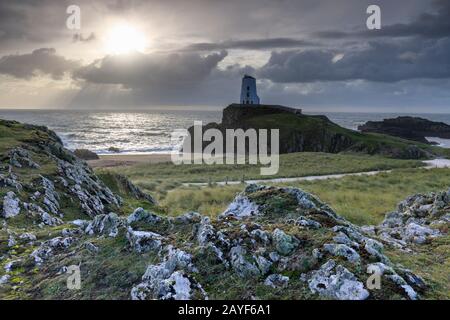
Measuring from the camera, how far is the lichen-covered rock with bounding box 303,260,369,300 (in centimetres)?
593

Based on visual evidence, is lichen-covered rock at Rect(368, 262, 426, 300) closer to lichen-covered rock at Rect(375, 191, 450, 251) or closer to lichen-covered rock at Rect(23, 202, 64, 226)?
lichen-covered rock at Rect(375, 191, 450, 251)

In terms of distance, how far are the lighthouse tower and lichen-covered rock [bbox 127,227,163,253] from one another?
375ft

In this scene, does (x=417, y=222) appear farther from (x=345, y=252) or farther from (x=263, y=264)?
(x=263, y=264)

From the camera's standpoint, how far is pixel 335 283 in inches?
241

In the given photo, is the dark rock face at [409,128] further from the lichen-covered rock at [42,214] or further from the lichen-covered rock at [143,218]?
the lichen-covered rock at [143,218]

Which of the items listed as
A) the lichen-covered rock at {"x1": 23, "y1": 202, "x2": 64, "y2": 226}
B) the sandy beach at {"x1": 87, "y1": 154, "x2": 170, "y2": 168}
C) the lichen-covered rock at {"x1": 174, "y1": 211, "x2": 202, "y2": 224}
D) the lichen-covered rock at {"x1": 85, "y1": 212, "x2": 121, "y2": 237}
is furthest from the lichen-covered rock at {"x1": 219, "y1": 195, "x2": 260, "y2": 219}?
the sandy beach at {"x1": 87, "y1": 154, "x2": 170, "y2": 168}

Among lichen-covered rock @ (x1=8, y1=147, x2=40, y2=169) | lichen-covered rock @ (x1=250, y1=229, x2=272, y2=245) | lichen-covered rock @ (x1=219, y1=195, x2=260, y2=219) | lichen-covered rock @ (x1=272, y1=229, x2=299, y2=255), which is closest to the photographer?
lichen-covered rock @ (x1=272, y1=229, x2=299, y2=255)

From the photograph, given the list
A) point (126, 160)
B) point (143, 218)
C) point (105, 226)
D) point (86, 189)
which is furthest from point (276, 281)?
point (126, 160)

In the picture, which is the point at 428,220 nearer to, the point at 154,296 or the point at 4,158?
the point at 154,296

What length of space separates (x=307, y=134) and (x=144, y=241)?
92.7 metres

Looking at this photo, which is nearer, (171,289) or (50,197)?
(171,289)

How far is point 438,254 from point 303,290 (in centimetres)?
553
